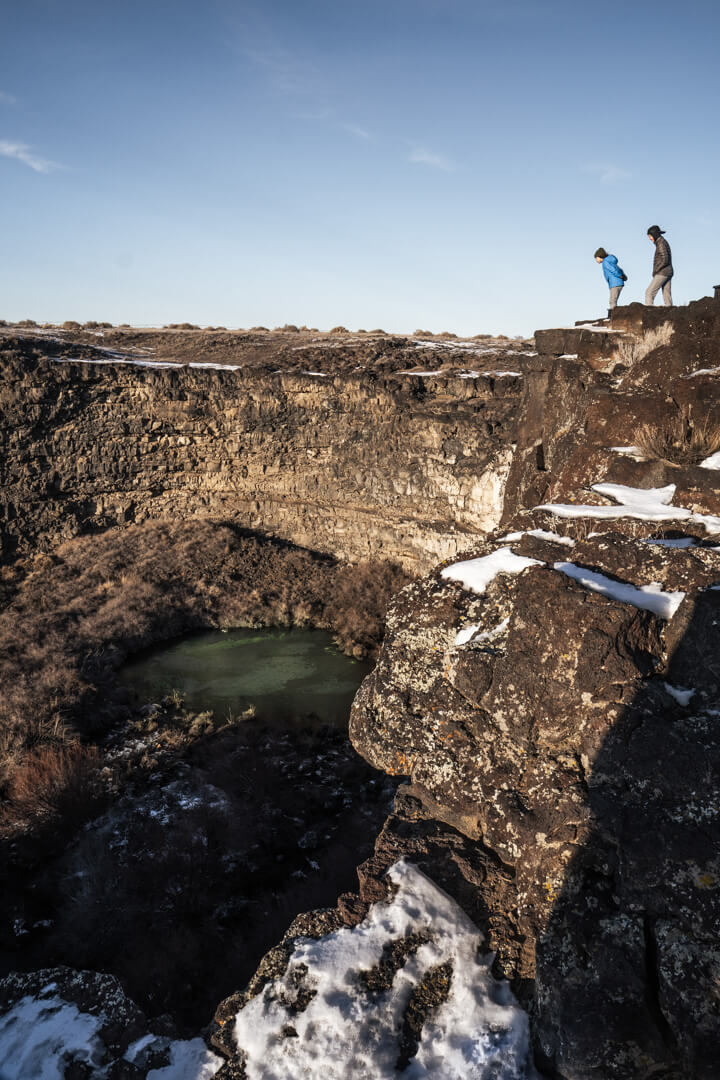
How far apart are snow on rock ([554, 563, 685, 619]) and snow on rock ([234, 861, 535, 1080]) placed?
2500 millimetres

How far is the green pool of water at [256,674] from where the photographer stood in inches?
600

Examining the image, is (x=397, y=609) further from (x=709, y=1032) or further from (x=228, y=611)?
(x=228, y=611)

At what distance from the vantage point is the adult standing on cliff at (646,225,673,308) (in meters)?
10.9

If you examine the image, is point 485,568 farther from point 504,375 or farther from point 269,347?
point 269,347

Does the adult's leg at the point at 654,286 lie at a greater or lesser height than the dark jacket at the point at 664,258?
lesser

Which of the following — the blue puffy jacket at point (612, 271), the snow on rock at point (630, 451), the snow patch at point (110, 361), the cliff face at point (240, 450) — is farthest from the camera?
the snow patch at point (110, 361)

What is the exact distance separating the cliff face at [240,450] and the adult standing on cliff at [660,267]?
8.79 meters

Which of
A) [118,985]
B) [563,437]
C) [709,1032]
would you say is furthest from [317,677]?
[709,1032]

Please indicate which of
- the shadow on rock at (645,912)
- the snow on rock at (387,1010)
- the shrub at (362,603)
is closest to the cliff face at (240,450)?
the shrub at (362,603)

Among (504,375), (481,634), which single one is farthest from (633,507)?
(504,375)

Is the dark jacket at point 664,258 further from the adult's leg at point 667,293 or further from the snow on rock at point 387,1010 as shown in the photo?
the snow on rock at point 387,1010

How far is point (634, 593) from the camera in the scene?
497 centimetres

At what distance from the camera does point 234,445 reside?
23594 mm

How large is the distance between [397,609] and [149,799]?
7.65 m
